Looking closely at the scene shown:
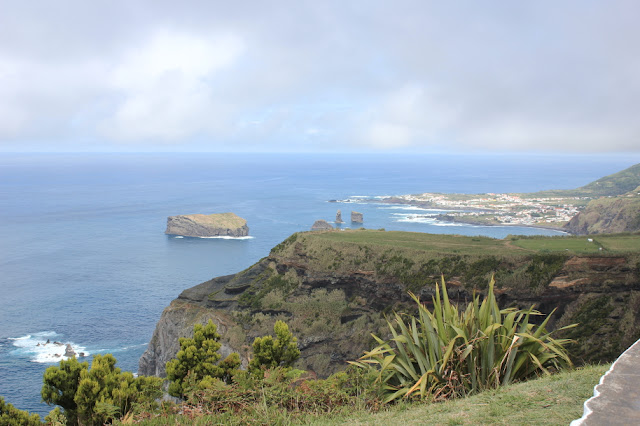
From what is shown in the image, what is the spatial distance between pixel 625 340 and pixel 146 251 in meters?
67.1

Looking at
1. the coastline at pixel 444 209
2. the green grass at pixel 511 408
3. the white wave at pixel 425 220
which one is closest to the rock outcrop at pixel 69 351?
the green grass at pixel 511 408

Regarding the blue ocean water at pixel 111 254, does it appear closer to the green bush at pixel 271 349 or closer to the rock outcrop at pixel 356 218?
the rock outcrop at pixel 356 218

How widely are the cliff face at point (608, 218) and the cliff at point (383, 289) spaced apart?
165 feet

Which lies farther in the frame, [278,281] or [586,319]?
[278,281]

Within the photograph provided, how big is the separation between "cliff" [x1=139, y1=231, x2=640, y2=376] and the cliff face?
50304 millimetres

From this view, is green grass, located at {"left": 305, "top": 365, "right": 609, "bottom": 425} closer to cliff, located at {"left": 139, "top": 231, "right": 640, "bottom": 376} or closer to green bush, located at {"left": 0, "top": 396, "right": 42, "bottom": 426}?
green bush, located at {"left": 0, "top": 396, "right": 42, "bottom": 426}

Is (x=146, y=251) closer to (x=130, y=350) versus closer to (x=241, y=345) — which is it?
(x=130, y=350)

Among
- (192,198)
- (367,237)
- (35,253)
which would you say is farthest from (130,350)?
(192,198)

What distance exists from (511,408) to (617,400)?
1.37 m

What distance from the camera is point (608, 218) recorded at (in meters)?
79.9

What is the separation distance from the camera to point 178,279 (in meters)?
59.6

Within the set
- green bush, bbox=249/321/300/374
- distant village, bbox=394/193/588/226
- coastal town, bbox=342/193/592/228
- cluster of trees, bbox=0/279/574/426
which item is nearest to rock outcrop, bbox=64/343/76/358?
green bush, bbox=249/321/300/374

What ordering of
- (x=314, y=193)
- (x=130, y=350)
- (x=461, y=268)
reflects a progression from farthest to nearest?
(x=314, y=193) < (x=130, y=350) < (x=461, y=268)

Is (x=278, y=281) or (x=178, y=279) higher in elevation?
(x=278, y=281)
